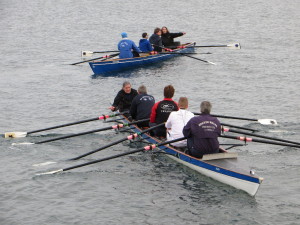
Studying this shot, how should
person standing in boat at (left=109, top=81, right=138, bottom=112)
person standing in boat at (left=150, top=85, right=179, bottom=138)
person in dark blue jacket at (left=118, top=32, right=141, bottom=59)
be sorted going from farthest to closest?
person in dark blue jacket at (left=118, top=32, right=141, bottom=59), person standing in boat at (left=109, top=81, right=138, bottom=112), person standing in boat at (left=150, top=85, right=179, bottom=138)

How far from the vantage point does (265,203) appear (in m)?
14.0

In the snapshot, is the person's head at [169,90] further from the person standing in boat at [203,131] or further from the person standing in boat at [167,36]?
the person standing in boat at [167,36]

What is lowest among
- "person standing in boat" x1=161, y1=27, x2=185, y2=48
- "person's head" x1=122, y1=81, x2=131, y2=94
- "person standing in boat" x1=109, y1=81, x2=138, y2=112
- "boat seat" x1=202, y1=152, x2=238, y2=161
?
"boat seat" x1=202, y1=152, x2=238, y2=161

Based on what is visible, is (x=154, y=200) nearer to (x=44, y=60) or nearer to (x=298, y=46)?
(x=44, y=60)

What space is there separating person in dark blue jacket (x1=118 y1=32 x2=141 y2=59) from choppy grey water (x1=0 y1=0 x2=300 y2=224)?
3.36ft

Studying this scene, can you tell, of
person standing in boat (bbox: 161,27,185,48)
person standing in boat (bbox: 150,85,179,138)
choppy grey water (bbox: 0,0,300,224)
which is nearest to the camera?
choppy grey water (bbox: 0,0,300,224)

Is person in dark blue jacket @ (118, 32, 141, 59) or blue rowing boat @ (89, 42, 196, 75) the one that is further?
blue rowing boat @ (89, 42, 196, 75)

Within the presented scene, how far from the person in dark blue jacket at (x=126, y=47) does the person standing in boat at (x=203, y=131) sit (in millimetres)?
14951

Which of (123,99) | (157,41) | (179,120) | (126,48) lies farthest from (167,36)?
(179,120)

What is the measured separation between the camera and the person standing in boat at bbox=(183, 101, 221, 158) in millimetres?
14312

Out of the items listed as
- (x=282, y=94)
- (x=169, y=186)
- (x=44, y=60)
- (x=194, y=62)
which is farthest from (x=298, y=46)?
(x=169, y=186)

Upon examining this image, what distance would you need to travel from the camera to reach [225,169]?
14.1 meters

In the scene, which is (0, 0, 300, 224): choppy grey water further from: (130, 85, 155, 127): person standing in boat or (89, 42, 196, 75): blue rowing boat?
(130, 85, 155, 127): person standing in boat

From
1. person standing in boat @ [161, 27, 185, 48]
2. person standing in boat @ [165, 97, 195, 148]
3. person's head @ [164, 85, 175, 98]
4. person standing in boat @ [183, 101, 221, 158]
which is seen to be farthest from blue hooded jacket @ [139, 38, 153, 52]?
person standing in boat @ [183, 101, 221, 158]
